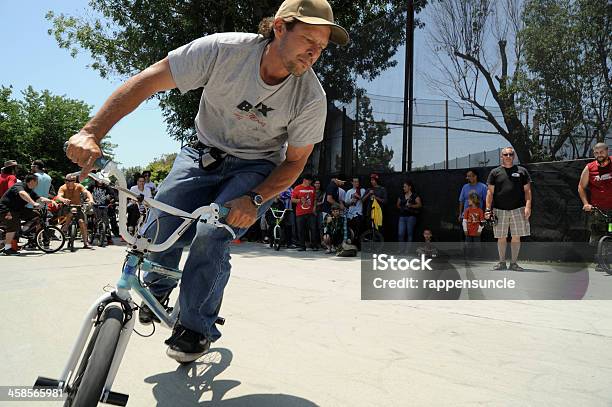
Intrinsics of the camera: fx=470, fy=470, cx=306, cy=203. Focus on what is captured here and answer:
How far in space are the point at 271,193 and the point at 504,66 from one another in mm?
7167

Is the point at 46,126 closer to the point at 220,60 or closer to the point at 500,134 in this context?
the point at 500,134

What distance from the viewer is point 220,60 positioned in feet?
7.88

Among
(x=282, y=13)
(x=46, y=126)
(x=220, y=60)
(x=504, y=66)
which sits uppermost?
(x=46, y=126)

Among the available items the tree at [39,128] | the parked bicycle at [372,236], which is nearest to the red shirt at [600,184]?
the parked bicycle at [372,236]

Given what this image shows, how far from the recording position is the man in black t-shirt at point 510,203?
6988mm

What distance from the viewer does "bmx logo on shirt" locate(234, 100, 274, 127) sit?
2464mm

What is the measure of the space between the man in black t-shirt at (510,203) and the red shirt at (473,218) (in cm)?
55

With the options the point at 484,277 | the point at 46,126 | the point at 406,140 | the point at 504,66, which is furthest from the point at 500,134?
the point at 46,126

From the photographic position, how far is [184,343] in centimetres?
236

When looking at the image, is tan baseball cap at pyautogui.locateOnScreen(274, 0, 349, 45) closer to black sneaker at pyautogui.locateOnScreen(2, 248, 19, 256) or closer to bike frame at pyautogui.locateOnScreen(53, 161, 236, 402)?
bike frame at pyautogui.locateOnScreen(53, 161, 236, 402)

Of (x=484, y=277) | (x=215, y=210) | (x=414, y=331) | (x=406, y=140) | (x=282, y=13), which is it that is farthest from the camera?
(x=406, y=140)

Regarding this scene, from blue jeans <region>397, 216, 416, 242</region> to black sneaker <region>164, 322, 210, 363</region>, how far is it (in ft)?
23.2

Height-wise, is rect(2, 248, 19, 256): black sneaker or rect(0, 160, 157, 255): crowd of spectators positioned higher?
rect(0, 160, 157, 255): crowd of spectators

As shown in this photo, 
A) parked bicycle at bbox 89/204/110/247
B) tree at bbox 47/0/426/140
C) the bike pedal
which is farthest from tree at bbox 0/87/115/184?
the bike pedal
